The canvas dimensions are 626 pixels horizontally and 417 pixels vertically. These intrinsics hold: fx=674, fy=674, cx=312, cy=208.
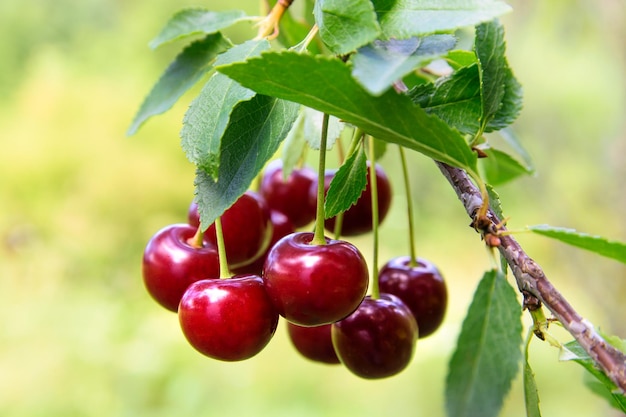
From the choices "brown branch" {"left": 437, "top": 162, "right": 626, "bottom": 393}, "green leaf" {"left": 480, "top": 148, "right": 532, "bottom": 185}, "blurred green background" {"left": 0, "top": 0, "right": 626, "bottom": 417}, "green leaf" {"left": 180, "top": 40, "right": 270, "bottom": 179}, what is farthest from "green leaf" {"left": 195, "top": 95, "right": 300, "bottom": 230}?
"blurred green background" {"left": 0, "top": 0, "right": 626, "bottom": 417}

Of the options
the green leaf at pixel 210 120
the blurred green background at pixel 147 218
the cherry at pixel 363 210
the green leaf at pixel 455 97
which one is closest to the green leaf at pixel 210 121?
the green leaf at pixel 210 120

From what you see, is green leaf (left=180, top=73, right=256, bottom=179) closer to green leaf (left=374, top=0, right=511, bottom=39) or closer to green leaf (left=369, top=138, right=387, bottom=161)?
green leaf (left=374, top=0, right=511, bottom=39)

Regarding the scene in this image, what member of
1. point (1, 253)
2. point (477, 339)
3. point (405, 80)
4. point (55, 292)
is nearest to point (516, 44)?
point (405, 80)

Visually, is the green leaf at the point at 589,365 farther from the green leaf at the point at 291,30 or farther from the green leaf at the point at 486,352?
the green leaf at the point at 291,30

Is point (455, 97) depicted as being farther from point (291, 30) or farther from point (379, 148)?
point (291, 30)

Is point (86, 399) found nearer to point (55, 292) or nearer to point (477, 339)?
point (55, 292)

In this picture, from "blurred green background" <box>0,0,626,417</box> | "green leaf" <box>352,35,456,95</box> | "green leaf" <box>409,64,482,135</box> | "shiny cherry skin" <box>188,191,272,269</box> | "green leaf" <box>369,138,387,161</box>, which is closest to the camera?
"green leaf" <box>352,35,456,95</box>
